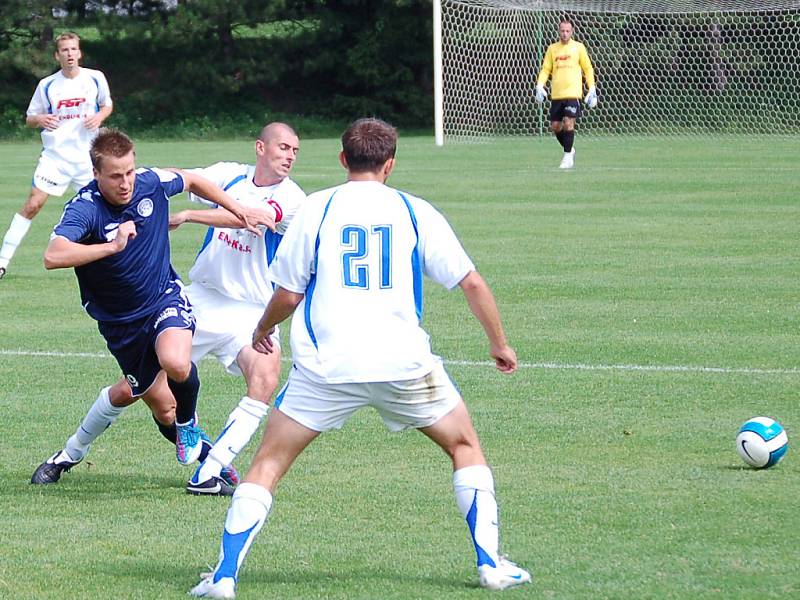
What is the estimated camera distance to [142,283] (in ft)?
21.3

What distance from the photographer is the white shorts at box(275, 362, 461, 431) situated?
15.9 ft

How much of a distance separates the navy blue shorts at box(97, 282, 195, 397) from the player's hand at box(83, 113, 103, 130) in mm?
7603

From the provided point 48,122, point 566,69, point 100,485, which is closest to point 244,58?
point 566,69

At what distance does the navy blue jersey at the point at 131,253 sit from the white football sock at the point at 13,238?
7135 mm

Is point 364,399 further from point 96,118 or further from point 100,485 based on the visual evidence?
point 96,118

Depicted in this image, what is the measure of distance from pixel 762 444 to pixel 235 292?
2.66 metres

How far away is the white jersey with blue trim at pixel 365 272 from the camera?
480cm

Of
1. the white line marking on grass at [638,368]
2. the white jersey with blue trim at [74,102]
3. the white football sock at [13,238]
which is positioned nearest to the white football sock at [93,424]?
the white line marking on grass at [638,368]

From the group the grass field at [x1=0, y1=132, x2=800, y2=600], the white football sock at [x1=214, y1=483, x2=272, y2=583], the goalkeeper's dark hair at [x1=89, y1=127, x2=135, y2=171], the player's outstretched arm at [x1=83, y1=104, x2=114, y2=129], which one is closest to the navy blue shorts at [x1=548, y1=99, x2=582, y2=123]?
the grass field at [x1=0, y1=132, x2=800, y2=600]

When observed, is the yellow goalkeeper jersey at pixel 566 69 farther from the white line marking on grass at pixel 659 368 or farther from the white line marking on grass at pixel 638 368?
the white line marking on grass at pixel 659 368

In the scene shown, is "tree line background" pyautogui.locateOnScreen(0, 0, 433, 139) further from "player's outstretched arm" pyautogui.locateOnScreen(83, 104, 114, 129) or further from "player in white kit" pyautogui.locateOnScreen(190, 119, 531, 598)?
"player in white kit" pyautogui.locateOnScreen(190, 119, 531, 598)

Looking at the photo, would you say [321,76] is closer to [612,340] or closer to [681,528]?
[612,340]

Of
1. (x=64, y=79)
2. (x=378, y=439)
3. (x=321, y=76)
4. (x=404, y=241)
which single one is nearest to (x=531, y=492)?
(x=378, y=439)

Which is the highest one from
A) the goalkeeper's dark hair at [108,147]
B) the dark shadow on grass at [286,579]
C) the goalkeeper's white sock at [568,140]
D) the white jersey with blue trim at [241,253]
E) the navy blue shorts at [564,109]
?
the goalkeeper's dark hair at [108,147]
